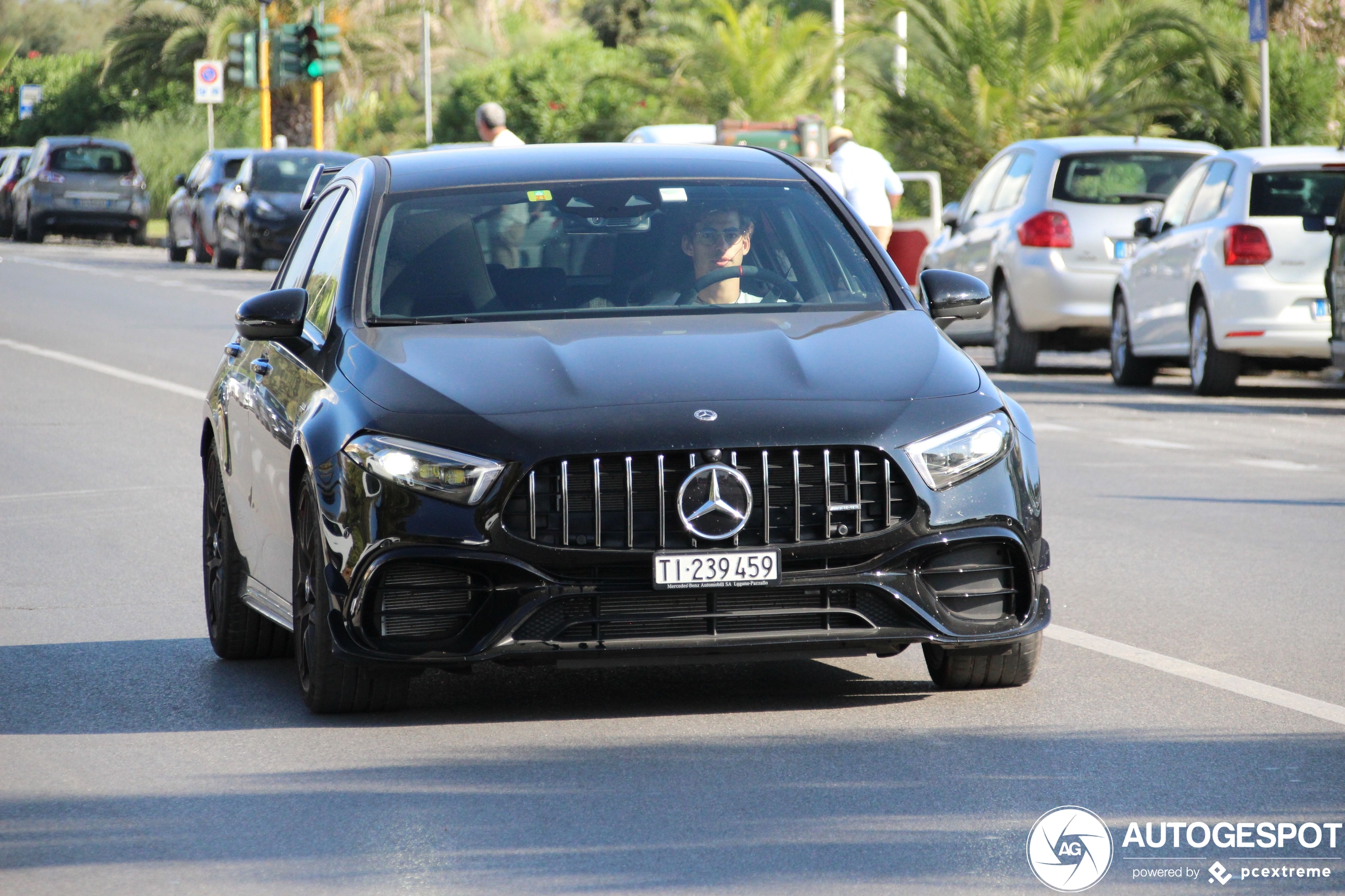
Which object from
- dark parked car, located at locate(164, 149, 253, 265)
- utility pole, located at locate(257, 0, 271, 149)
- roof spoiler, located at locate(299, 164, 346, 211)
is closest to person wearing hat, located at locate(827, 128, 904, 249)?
roof spoiler, located at locate(299, 164, 346, 211)

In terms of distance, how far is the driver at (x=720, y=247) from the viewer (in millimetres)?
7480

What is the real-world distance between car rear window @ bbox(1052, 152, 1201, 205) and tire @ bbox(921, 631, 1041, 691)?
39.8 ft

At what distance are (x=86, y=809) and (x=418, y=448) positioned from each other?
48.1 inches

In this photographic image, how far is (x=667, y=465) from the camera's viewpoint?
632cm

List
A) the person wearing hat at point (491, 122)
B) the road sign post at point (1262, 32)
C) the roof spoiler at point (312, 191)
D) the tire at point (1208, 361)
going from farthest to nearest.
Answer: the road sign post at point (1262, 32)
the person wearing hat at point (491, 122)
the tire at point (1208, 361)
the roof spoiler at point (312, 191)

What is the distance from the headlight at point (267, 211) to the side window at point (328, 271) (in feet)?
87.0

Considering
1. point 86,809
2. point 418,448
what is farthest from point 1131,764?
point 86,809

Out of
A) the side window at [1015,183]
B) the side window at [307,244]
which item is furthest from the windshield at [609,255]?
the side window at [1015,183]

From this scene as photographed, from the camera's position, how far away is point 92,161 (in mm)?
45781

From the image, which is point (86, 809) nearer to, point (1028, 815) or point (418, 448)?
point (418, 448)

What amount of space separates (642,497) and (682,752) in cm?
64

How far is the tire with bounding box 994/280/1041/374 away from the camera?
19266mm

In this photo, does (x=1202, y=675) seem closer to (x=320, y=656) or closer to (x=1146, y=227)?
(x=320, y=656)

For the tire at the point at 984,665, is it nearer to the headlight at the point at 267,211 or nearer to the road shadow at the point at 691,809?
the road shadow at the point at 691,809
